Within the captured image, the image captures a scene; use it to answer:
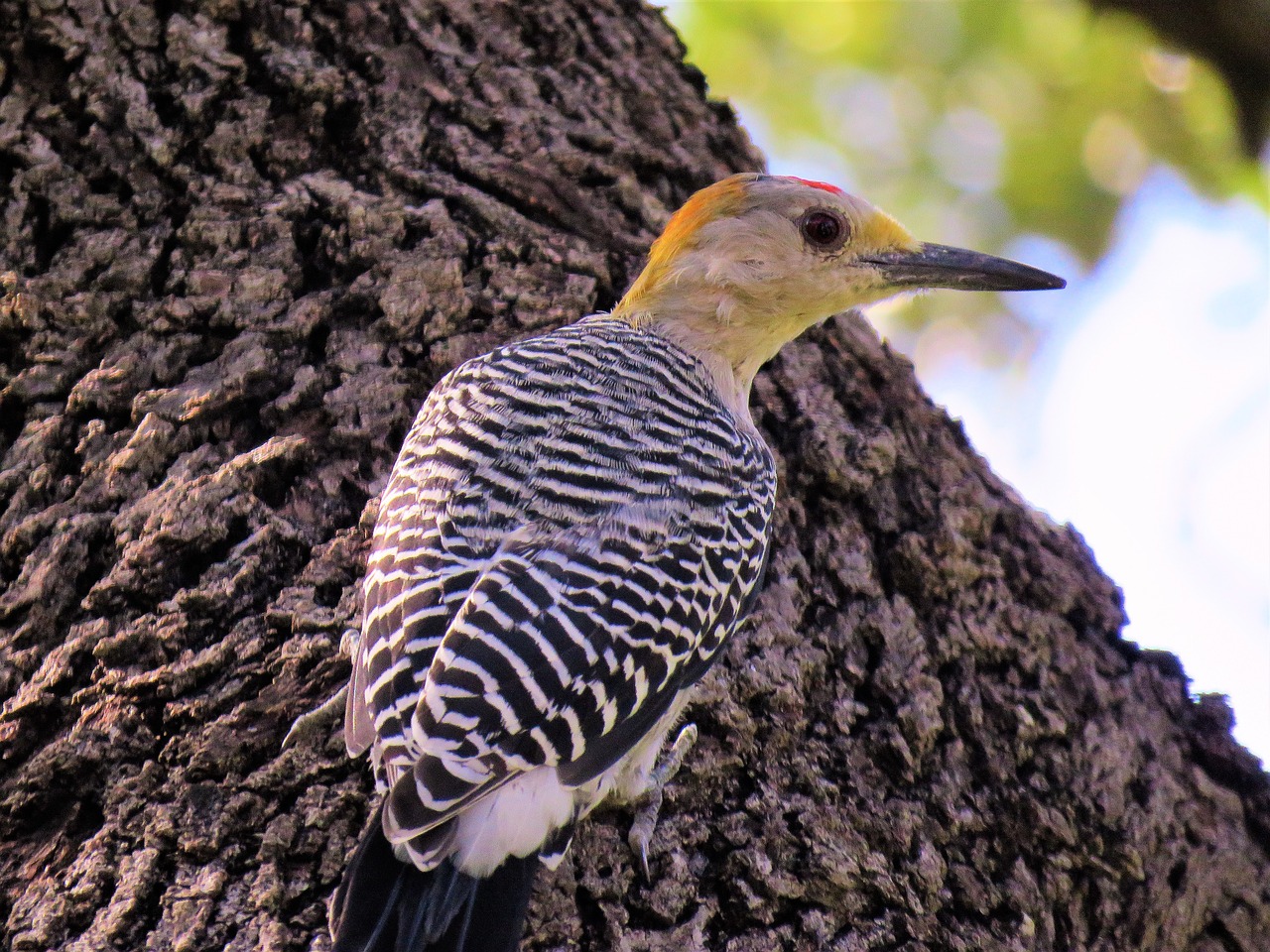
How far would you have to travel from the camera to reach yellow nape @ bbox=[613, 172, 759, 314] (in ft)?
13.5

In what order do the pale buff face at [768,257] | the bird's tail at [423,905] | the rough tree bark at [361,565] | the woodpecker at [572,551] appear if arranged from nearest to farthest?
the bird's tail at [423,905] → the woodpecker at [572,551] → the rough tree bark at [361,565] → the pale buff face at [768,257]

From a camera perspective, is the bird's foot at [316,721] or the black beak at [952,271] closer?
the bird's foot at [316,721]

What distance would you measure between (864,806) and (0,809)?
208 centimetres

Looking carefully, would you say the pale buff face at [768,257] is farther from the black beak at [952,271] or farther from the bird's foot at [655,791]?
the bird's foot at [655,791]

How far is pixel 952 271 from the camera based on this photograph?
4164mm

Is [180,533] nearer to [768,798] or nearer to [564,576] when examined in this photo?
[564,576]

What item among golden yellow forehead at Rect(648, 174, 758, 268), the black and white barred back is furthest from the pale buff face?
the black and white barred back

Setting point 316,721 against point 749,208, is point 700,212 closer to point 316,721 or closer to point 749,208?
point 749,208

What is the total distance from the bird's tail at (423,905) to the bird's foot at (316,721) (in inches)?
13.6

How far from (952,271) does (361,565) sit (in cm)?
228

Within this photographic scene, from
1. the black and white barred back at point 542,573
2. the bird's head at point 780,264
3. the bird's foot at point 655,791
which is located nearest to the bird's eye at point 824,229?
the bird's head at point 780,264

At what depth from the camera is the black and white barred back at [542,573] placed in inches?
108

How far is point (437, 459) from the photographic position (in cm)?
324

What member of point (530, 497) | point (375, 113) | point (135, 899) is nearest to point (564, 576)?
point (530, 497)
